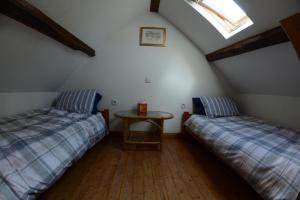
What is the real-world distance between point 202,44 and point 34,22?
7.88ft

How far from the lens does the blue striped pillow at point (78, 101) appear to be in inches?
104

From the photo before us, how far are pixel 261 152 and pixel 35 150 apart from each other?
Result: 1.77 m

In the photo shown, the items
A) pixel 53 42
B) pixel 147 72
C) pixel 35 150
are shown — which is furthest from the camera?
pixel 147 72

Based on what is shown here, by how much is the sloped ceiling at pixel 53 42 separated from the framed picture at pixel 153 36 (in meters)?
0.31

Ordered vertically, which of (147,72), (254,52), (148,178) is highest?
(254,52)

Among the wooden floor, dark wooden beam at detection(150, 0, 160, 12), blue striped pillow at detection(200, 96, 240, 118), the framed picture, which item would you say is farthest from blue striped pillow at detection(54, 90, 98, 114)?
blue striped pillow at detection(200, 96, 240, 118)

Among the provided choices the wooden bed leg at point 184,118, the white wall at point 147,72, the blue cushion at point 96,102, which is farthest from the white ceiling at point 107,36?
the wooden bed leg at point 184,118

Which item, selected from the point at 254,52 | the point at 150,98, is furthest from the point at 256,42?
the point at 150,98

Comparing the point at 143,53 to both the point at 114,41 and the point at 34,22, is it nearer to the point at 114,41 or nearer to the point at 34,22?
the point at 114,41

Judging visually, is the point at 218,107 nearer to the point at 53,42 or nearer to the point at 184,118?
the point at 184,118

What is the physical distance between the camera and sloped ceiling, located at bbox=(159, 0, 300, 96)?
1558 mm

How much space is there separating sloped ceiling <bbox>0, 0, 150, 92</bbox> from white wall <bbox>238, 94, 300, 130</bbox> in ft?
7.57

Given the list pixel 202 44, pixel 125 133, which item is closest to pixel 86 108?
pixel 125 133

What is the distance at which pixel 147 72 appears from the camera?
3.07 metres
